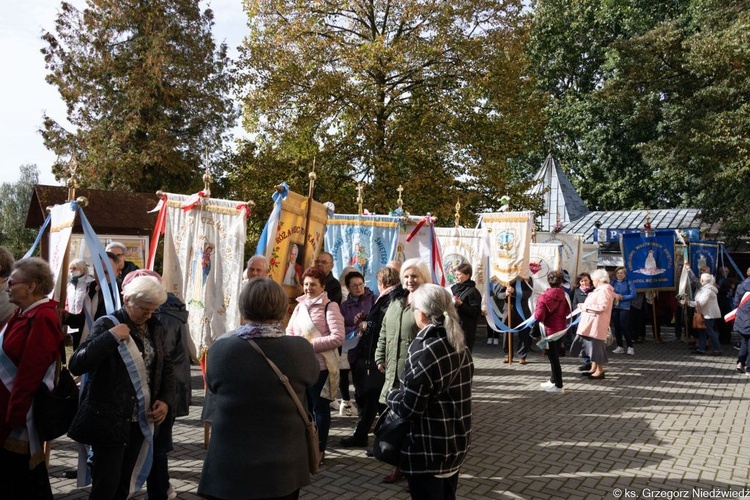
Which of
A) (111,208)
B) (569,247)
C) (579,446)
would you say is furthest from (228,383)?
(569,247)

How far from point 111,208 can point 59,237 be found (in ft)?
19.6

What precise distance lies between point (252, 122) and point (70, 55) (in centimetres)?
627

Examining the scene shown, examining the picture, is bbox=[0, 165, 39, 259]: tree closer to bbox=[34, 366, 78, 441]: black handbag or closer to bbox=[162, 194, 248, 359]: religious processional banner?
bbox=[162, 194, 248, 359]: religious processional banner

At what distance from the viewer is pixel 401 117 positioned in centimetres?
1642

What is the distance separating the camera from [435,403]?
131 inches

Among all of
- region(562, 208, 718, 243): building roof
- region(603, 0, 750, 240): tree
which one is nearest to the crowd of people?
region(603, 0, 750, 240): tree

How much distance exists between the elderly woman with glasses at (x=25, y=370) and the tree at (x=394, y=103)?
1208 cm

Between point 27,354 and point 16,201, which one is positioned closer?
point 27,354

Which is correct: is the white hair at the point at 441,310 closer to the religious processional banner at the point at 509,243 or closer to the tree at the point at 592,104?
the religious processional banner at the point at 509,243

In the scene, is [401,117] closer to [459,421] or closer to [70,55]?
[70,55]

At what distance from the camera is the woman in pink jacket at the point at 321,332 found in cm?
515

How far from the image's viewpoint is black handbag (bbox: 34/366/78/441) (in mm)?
3588

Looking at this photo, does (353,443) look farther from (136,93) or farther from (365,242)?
(136,93)

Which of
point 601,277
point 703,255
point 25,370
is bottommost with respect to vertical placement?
point 25,370
